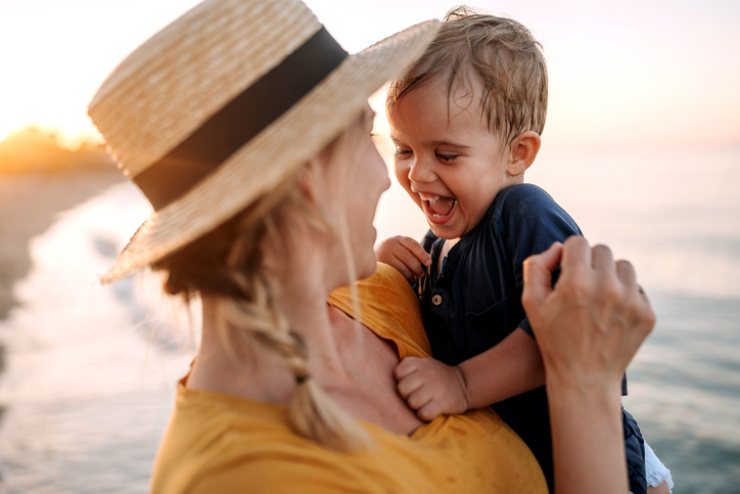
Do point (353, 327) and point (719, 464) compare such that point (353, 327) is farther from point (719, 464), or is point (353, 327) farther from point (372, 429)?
point (719, 464)

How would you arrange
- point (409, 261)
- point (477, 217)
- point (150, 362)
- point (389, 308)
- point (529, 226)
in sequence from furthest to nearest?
point (150, 362) → point (409, 261) → point (477, 217) → point (389, 308) → point (529, 226)

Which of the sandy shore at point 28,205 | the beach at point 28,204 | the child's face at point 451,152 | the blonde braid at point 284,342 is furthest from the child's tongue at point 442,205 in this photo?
the beach at point 28,204

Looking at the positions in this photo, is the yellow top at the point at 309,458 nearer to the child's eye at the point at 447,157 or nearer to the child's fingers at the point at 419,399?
the child's fingers at the point at 419,399

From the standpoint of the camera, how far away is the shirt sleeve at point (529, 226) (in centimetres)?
181

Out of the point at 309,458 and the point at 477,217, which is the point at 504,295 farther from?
the point at 309,458

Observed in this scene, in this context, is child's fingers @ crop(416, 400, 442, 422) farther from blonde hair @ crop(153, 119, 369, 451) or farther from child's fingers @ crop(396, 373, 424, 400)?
blonde hair @ crop(153, 119, 369, 451)

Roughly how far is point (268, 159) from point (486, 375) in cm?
73

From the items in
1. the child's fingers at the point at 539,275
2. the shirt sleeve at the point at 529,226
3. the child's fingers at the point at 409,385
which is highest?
the child's fingers at the point at 539,275

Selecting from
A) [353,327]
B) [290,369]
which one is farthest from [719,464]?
[290,369]

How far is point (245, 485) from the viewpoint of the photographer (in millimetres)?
1235

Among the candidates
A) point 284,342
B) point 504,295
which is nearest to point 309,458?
point 284,342

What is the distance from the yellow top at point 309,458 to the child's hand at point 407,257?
0.69 metres

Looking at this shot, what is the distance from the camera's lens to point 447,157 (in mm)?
2197

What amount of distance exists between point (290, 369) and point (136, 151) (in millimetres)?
514
